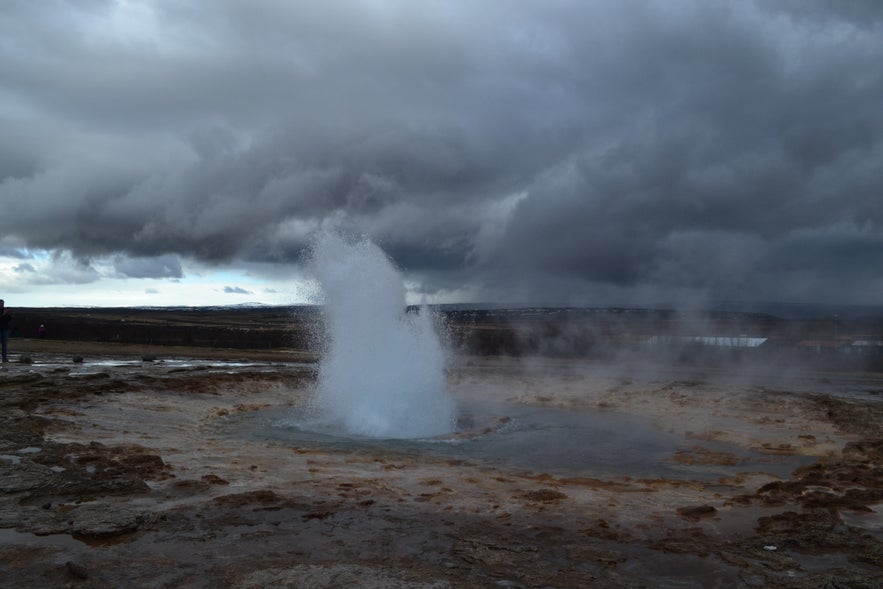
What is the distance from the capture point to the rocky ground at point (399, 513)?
435 centimetres

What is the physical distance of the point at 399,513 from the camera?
5746mm

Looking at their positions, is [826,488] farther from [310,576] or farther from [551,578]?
[310,576]

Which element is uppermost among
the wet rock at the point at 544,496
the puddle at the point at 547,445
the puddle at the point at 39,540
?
the puddle at the point at 39,540

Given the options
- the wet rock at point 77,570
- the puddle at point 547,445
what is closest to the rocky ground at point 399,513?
the wet rock at point 77,570

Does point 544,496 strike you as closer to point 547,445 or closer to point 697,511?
point 697,511

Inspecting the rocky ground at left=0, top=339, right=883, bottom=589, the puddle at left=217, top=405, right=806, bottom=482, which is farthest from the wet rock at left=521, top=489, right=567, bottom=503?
the puddle at left=217, top=405, right=806, bottom=482

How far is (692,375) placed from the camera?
72.7ft

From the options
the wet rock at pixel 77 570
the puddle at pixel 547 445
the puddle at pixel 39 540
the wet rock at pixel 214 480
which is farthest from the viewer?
the puddle at pixel 547 445

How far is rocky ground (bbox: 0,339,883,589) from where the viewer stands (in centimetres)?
435

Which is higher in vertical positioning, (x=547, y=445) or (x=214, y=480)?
(x=214, y=480)

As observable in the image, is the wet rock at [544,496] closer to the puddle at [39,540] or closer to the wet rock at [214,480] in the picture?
the wet rock at [214,480]

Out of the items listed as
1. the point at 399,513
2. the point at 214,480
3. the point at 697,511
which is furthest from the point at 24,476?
the point at 697,511

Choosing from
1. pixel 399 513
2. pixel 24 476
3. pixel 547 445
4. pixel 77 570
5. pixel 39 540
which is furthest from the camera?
pixel 547 445

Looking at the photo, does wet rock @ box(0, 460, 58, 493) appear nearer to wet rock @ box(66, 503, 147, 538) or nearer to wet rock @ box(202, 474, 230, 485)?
wet rock @ box(66, 503, 147, 538)
